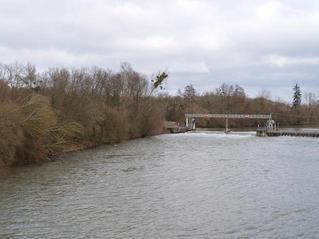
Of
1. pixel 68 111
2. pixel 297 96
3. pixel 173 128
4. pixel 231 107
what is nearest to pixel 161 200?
pixel 68 111

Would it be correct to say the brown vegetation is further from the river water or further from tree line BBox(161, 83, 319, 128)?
tree line BBox(161, 83, 319, 128)

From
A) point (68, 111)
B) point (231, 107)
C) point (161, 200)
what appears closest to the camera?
point (161, 200)

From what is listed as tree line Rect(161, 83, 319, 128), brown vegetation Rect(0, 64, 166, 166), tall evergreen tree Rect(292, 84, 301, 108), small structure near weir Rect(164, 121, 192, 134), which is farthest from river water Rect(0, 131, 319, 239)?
tall evergreen tree Rect(292, 84, 301, 108)

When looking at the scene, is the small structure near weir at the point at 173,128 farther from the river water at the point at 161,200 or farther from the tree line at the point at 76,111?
the river water at the point at 161,200

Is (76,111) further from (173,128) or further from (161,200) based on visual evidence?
(173,128)

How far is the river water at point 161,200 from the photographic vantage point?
21.1m

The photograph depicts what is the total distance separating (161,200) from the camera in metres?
27.6

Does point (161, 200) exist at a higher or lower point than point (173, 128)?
lower

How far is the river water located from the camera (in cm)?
2106

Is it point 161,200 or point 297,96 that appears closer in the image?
point 161,200

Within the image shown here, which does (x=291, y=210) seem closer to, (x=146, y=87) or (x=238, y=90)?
(x=146, y=87)

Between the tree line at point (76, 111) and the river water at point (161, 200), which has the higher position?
the tree line at point (76, 111)

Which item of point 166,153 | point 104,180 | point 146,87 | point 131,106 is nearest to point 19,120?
point 104,180

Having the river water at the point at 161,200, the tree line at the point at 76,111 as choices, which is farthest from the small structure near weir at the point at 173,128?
the river water at the point at 161,200
